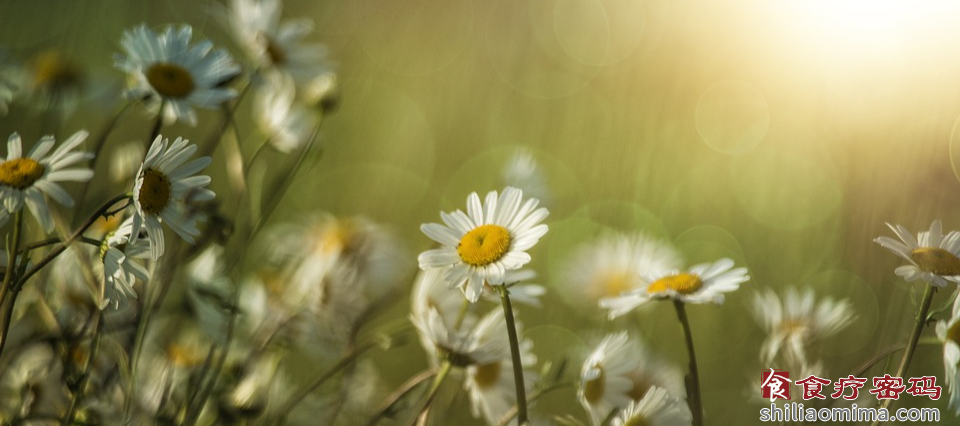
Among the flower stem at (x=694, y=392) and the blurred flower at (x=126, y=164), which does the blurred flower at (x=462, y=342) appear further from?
the blurred flower at (x=126, y=164)

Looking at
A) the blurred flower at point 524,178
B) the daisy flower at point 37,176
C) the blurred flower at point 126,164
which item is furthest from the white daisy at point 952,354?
the blurred flower at point 126,164

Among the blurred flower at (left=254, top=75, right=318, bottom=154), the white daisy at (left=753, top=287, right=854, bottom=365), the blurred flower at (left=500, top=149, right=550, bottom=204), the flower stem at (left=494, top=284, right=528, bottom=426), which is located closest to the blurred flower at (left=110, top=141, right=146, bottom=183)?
the blurred flower at (left=254, top=75, right=318, bottom=154)

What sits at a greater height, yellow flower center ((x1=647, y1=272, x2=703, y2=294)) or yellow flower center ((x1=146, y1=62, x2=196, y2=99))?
yellow flower center ((x1=146, y1=62, x2=196, y2=99))

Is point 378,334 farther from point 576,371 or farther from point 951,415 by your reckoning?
point 951,415

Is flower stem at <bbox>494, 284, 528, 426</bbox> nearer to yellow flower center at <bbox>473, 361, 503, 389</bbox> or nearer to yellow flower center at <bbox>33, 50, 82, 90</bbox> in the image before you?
yellow flower center at <bbox>473, 361, 503, 389</bbox>

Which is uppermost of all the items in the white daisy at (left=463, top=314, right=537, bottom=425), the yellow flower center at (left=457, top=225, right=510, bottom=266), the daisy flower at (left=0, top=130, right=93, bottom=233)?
the daisy flower at (left=0, top=130, right=93, bottom=233)

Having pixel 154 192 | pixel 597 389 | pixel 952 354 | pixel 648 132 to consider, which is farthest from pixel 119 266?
pixel 648 132

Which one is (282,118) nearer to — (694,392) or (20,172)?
(20,172)
